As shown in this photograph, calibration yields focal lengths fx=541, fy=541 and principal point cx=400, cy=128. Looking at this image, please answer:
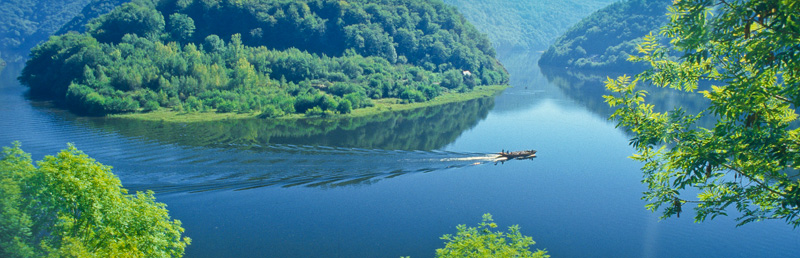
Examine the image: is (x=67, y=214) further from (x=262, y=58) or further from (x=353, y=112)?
(x=262, y=58)

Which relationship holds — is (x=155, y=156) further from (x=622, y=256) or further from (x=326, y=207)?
(x=622, y=256)

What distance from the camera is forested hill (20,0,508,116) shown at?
48688 mm

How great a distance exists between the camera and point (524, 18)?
164 metres

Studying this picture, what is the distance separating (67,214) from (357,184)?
50.7ft

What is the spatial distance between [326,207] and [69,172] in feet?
41.6

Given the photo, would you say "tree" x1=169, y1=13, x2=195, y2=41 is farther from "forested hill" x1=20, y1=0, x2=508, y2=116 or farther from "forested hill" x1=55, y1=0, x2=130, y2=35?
"forested hill" x1=55, y1=0, x2=130, y2=35

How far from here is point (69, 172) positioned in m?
12.9

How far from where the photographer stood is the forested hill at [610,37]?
9294 centimetres

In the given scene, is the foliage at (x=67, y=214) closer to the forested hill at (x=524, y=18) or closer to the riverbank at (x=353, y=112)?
the riverbank at (x=353, y=112)

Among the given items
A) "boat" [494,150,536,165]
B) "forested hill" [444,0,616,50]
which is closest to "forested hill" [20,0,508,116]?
"boat" [494,150,536,165]

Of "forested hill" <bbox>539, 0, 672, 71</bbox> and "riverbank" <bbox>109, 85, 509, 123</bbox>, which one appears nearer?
"riverbank" <bbox>109, 85, 509, 123</bbox>

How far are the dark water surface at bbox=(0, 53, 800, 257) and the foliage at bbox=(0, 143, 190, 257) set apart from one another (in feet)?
21.4

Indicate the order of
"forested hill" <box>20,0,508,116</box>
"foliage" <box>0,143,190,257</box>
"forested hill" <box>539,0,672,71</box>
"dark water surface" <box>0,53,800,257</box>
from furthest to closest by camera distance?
"forested hill" <box>539,0,672,71</box> < "forested hill" <box>20,0,508,116</box> < "dark water surface" <box>0,53,800,257</box> < "foliage" <box>0,143,190,257</box>

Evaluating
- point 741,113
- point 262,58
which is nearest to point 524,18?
point 262,58
